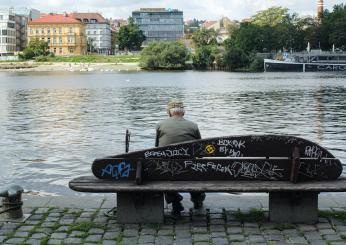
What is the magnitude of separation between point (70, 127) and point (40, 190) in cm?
1426

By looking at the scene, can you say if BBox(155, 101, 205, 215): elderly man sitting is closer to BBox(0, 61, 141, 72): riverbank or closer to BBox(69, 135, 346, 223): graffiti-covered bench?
BBox(69, 135, 346, 223): graffiti-covered bench

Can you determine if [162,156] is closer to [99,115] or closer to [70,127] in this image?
[70,127]

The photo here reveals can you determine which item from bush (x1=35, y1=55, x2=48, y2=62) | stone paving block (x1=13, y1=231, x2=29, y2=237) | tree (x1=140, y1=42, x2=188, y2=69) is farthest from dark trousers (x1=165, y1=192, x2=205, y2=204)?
bush (x1=35, y1=55, x2=48, y2=62)

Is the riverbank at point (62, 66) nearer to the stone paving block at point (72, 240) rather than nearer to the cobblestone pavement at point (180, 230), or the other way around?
the cobblestone pavement at point (180, 230)

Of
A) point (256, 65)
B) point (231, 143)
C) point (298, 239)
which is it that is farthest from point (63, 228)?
point (256, 65)

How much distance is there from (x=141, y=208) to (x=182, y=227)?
2.09ft

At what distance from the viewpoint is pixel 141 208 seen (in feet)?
27.7

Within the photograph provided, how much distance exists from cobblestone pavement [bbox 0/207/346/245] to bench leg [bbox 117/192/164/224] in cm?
13

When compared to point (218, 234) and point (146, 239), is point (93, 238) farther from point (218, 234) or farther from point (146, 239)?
point (218, 234)

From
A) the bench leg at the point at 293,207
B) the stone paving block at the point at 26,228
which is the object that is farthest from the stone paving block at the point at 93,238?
the bench leg at the point at 293,207

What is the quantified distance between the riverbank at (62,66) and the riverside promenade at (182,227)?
169 m

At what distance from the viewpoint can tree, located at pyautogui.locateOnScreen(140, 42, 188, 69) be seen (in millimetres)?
159488

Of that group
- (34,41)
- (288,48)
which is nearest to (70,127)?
(288,48)

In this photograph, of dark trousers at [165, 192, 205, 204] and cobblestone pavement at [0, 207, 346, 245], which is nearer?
cobblestone pavement at [0, 207, 346, 245]
